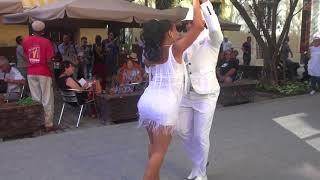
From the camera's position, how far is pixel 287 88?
13.3 meters

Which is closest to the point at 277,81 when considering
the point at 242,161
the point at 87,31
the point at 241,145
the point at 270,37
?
the point at 270,37

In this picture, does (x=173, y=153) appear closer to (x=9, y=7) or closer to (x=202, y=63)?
(x=202, y=63)

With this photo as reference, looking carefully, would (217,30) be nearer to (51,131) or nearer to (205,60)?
(205,60)

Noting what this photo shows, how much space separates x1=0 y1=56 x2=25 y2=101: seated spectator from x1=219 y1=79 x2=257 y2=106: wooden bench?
13.7ft

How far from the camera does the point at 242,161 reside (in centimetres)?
627

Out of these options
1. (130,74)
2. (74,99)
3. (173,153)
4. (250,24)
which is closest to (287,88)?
(250,24)

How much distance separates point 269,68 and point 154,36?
10.0 m

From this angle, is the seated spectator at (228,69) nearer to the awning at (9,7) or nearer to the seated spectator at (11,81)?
the seated spectator at (11,81)

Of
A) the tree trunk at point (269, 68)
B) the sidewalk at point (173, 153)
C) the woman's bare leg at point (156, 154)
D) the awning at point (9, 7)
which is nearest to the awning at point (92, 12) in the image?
the awning at point (9, 7)

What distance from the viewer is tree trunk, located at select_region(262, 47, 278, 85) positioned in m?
13.8

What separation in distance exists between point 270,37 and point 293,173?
8.65m

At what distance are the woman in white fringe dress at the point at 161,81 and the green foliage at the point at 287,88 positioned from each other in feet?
29.6

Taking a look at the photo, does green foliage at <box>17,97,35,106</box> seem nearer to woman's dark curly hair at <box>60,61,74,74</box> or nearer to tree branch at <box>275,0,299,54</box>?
woman's dark curly hair at <box>60,61,74,74</box>

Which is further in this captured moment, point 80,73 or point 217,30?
point 80,73
